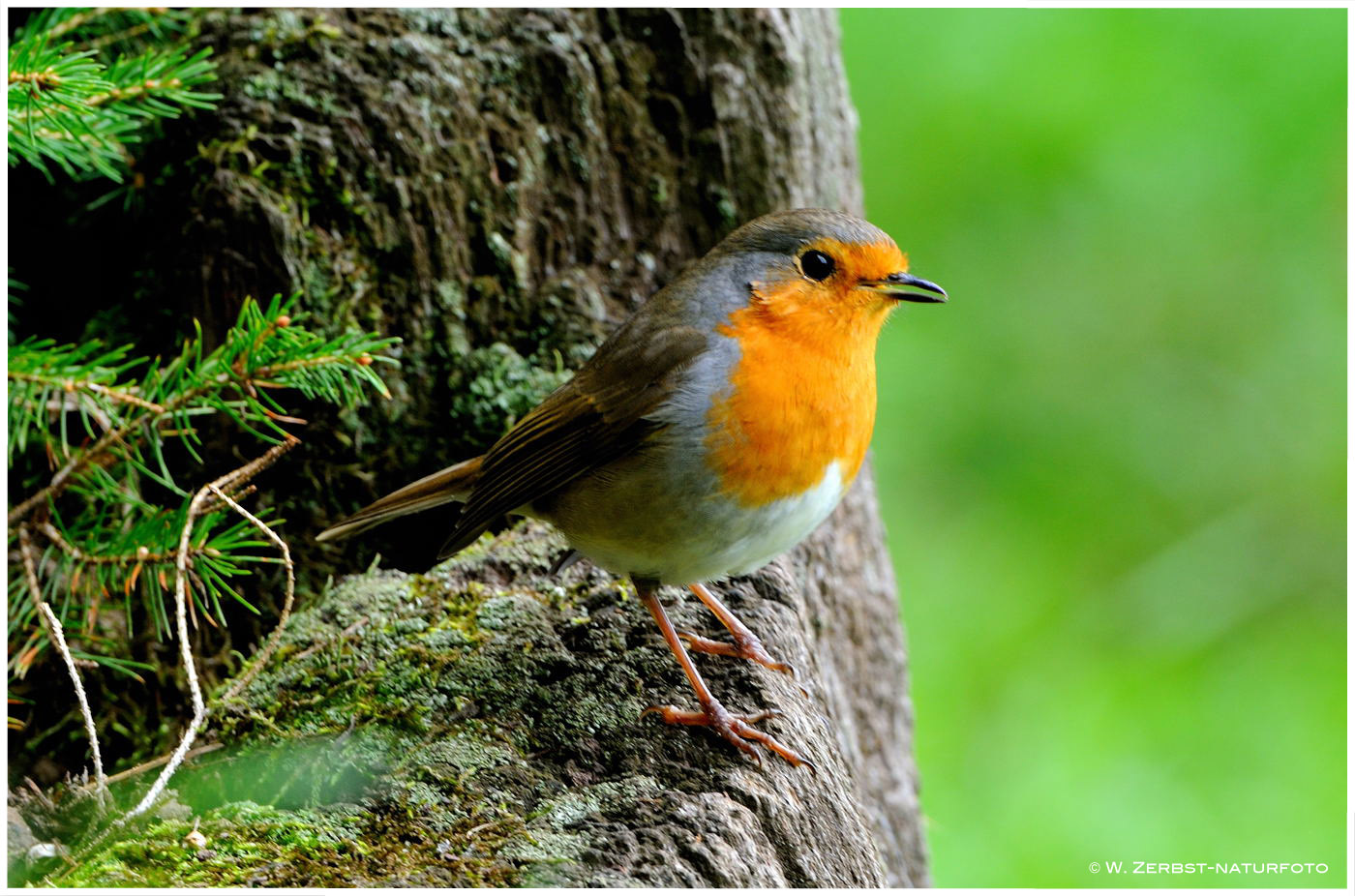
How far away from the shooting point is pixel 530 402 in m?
3.41

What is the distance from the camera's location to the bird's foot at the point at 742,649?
2842mm

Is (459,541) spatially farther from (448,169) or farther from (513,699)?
(448,169)

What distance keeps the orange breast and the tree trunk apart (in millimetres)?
493

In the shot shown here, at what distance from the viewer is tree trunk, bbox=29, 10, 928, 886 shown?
7.50 feet

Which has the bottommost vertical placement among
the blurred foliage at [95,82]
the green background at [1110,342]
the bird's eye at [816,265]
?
the green background at [1110,342]

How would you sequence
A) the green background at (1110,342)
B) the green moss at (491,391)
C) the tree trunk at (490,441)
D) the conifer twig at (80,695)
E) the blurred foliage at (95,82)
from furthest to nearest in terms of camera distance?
the green background at (1110,342) < the green moss at (491,391) < the blurred foliage at (95,82) < the tree trunk at (490,441) < the conifer twig at (80,695)

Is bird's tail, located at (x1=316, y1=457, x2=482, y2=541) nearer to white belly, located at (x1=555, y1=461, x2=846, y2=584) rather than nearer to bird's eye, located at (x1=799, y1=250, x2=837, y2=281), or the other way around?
white belly, located at (x1=555, y1=461, x2=846, y2=584)

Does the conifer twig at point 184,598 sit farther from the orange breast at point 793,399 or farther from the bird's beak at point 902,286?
the bird's beak at point 902,286

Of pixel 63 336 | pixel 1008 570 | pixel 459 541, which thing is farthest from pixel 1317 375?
pixel 63 336

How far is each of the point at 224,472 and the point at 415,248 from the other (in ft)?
2.53

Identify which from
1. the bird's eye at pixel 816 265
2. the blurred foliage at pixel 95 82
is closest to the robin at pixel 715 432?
the bird's eye at pixel 816 265

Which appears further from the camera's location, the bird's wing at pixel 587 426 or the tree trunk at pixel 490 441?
the bird's wing at pixel 587 426

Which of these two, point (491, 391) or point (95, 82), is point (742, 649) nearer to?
point (491, 391)

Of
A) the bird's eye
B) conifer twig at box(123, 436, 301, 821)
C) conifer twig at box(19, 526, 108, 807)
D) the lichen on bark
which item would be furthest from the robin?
conifer twig at box(19, 526, 108, 807)
